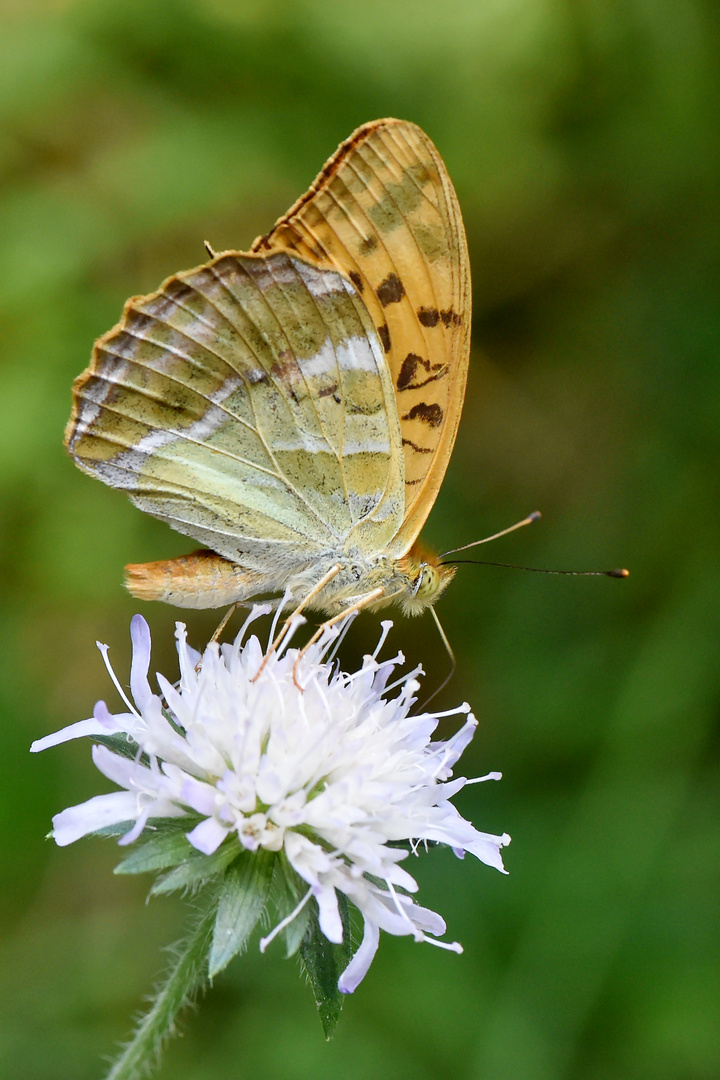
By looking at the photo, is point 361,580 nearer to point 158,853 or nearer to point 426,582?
point 426,582

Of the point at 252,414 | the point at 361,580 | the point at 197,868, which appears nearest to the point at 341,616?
the point at 361,580

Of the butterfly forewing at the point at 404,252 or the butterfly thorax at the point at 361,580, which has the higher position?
the butterfly forewing at the point at 404,252

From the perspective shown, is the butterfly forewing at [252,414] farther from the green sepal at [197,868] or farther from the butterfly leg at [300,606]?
the green sepal at [197,868]

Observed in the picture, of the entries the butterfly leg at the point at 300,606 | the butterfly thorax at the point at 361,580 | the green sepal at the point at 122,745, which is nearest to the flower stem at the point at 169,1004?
the green sepal at the point at 122,745

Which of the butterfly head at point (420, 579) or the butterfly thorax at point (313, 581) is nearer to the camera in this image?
the butterfly thorax at point (313, 581)

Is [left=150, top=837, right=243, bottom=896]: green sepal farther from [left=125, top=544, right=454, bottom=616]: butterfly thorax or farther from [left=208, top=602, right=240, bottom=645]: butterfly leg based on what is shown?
[left=125, top=544, right=454, bottom=616]: butterfly thorax

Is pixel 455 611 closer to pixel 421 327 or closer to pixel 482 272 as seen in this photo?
pixel 482 272
